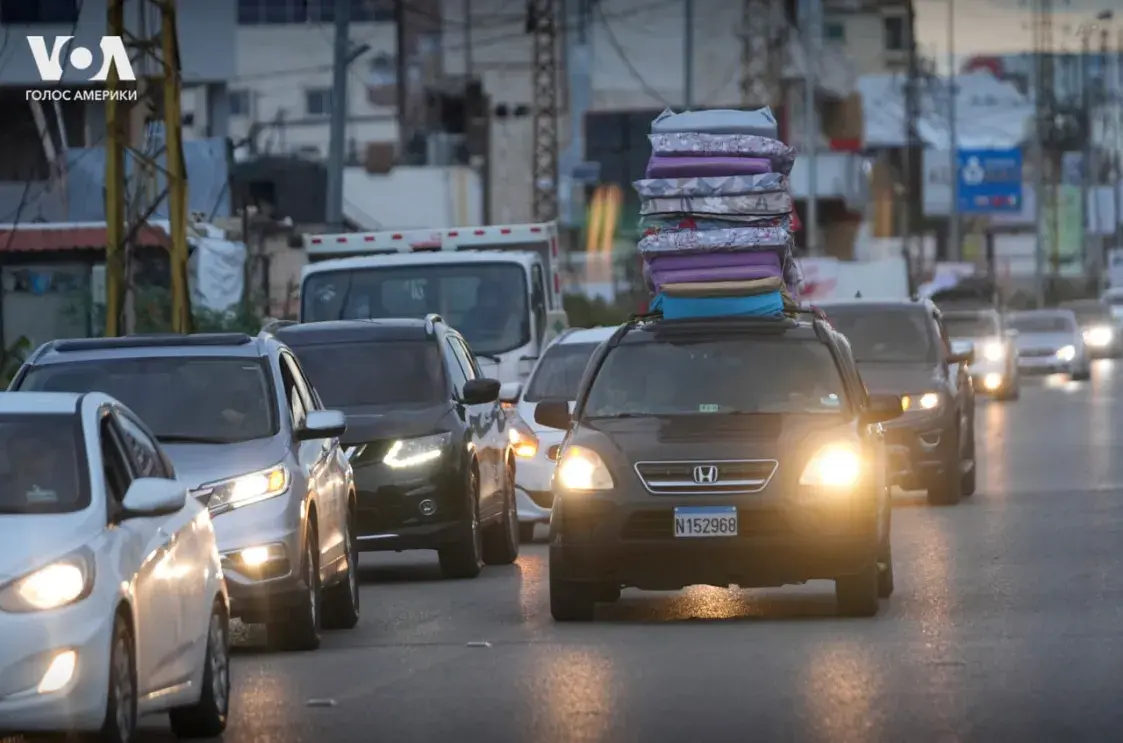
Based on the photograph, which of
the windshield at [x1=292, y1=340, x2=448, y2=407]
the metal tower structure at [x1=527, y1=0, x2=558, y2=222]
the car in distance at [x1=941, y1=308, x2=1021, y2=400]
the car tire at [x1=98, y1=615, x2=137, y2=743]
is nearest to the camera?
the car tire at [x1=98, y1=615, x2=137, y2=743]

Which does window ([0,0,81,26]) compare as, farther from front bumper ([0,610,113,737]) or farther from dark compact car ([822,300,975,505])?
front bumper ([0,610,113,737])

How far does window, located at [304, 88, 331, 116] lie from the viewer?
9788cm

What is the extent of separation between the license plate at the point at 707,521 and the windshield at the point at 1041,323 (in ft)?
168

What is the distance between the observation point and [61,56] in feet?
153

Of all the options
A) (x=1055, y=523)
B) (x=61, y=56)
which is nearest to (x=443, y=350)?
(x=1055, y=523)

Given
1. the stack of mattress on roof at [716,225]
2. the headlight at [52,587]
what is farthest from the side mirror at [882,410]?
the headlight at [52,587]

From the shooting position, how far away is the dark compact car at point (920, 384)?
24.8m

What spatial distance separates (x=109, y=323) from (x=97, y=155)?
21.2m

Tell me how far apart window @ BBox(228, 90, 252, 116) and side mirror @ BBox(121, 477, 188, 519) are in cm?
9098

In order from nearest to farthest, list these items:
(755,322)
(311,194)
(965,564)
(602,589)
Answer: (602,589) → (755,322) → (965,564) → (311,194)

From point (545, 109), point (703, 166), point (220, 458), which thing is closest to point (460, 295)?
point (703, 166)

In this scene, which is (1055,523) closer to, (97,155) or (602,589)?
(602,589)

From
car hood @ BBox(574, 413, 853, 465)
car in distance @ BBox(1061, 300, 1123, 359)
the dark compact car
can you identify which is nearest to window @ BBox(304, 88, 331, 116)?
car in distance @ BBox(1061, 300, 1123, 359)

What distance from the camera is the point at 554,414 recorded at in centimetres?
1579
